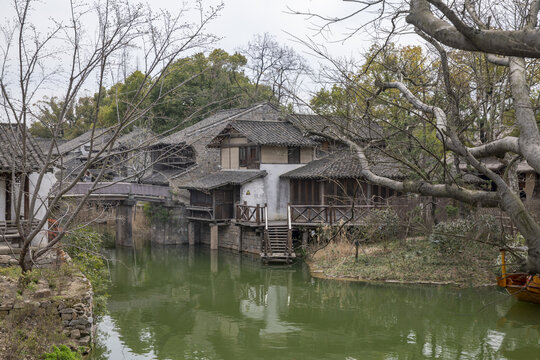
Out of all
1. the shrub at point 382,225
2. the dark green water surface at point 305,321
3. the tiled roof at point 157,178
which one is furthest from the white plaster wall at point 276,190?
the tiled roof at point 157,178

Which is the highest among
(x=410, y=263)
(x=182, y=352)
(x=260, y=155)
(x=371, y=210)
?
(x=260, y=155)

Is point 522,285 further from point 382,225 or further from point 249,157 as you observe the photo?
point 249,157

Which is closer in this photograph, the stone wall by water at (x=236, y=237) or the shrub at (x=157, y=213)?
the stone wall by water at (x=236, y=237)

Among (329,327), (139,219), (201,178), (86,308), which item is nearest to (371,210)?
(329,327)

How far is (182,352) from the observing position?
41.9ft

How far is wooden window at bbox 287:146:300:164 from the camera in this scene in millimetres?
29013

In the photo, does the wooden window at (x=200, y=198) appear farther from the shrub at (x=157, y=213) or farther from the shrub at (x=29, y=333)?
the shrub at (x=29, y=333)

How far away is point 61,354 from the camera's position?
9305 millimetres

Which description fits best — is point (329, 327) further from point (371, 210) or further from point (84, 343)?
point (371, 210)

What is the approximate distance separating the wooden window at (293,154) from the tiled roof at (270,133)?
59cm

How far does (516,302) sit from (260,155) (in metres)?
14.9

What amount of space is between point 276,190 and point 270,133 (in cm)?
292

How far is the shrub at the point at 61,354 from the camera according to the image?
9102 mm

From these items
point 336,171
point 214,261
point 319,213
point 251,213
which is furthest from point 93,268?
point 336,171
